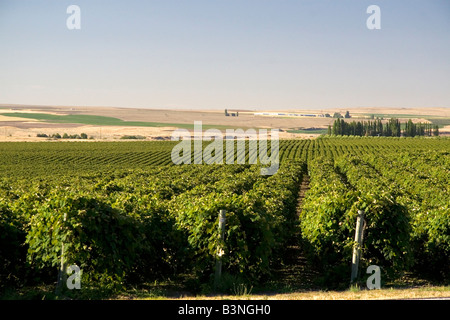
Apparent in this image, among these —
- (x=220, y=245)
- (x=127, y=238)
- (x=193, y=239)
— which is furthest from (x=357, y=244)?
(x=127, y=238)

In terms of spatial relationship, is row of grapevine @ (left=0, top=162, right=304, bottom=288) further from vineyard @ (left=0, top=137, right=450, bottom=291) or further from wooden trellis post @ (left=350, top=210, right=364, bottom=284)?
wooden trellis post @ (left=350, top=210, right=364, bottom=284)

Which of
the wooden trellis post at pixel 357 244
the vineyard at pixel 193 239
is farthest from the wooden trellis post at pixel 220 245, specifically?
the wooden trellis post at pixel 357 244

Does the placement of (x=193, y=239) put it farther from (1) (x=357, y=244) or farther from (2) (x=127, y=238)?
(1) (x=357, y=244)

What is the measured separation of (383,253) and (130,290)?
5.54 m

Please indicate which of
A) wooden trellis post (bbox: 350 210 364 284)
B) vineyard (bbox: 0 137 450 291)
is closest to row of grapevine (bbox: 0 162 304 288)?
vineyard (bbox: 0 137 450 291)

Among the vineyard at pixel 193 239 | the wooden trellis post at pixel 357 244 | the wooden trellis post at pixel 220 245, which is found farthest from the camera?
the wooden trellis post at pixel 357 244

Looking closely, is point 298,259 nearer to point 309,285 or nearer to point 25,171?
point 309,285

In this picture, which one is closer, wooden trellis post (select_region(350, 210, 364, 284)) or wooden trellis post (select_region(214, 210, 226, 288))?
wooden trellis post (select_region(214, 210, 226, 288))

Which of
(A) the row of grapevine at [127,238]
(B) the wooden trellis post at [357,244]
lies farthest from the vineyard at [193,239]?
(B) the wooden trellis post at [357,244]

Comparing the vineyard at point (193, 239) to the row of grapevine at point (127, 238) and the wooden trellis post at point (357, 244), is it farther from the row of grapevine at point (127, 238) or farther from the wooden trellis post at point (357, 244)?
the wooden trellis post at point (357, 244)

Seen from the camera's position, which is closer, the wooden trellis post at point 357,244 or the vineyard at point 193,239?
the vineyard at point 193,239

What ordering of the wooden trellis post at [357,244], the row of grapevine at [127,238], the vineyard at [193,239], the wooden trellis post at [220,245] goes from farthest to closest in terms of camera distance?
the wooden trellis post at [357,244] < the wooden trellis post at [220,245] < the vineyard at [193,239] < the row of grapevine at [127,238]

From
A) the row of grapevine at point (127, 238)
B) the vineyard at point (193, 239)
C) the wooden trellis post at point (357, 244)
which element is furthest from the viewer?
the wooden trellis post at point (357, 244)

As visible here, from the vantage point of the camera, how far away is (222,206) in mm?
10516
